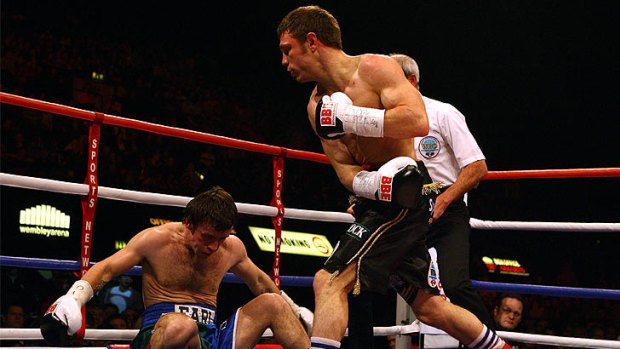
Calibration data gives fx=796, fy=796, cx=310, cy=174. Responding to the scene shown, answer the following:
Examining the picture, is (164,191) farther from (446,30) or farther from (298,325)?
(298,325)

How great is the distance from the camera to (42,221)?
6414 mm

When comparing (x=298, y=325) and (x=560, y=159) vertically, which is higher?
(x=560, y=159)

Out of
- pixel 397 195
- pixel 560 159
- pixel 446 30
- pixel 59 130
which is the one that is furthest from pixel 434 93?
pixel 397 195

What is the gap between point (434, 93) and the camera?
9.98 m

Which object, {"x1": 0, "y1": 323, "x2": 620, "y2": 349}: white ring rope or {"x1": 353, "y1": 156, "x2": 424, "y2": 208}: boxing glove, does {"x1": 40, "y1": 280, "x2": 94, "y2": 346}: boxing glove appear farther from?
{"x1": 353, "y1": 156, "x2": 424, "y2": 208}: boxing glove

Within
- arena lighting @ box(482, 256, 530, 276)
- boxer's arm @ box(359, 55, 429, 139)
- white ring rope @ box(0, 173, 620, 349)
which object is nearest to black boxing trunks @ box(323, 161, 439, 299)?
boxer's arm @ box(359, 55, 429, 139)

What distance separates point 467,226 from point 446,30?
7.08 m

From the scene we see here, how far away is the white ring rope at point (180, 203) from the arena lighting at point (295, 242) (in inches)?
195

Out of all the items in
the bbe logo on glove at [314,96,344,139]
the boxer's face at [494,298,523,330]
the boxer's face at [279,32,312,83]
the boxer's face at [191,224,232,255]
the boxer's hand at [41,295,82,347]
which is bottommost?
the boxer's face at [494,298,523,330]

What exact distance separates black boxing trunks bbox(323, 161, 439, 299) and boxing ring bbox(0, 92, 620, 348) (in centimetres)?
65

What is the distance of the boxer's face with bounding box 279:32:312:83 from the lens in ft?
7.74

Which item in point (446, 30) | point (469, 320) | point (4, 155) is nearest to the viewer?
point (469, 320)

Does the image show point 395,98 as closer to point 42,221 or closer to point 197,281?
point 197,281

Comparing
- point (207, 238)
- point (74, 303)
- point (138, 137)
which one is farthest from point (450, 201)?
point (138, 137)
